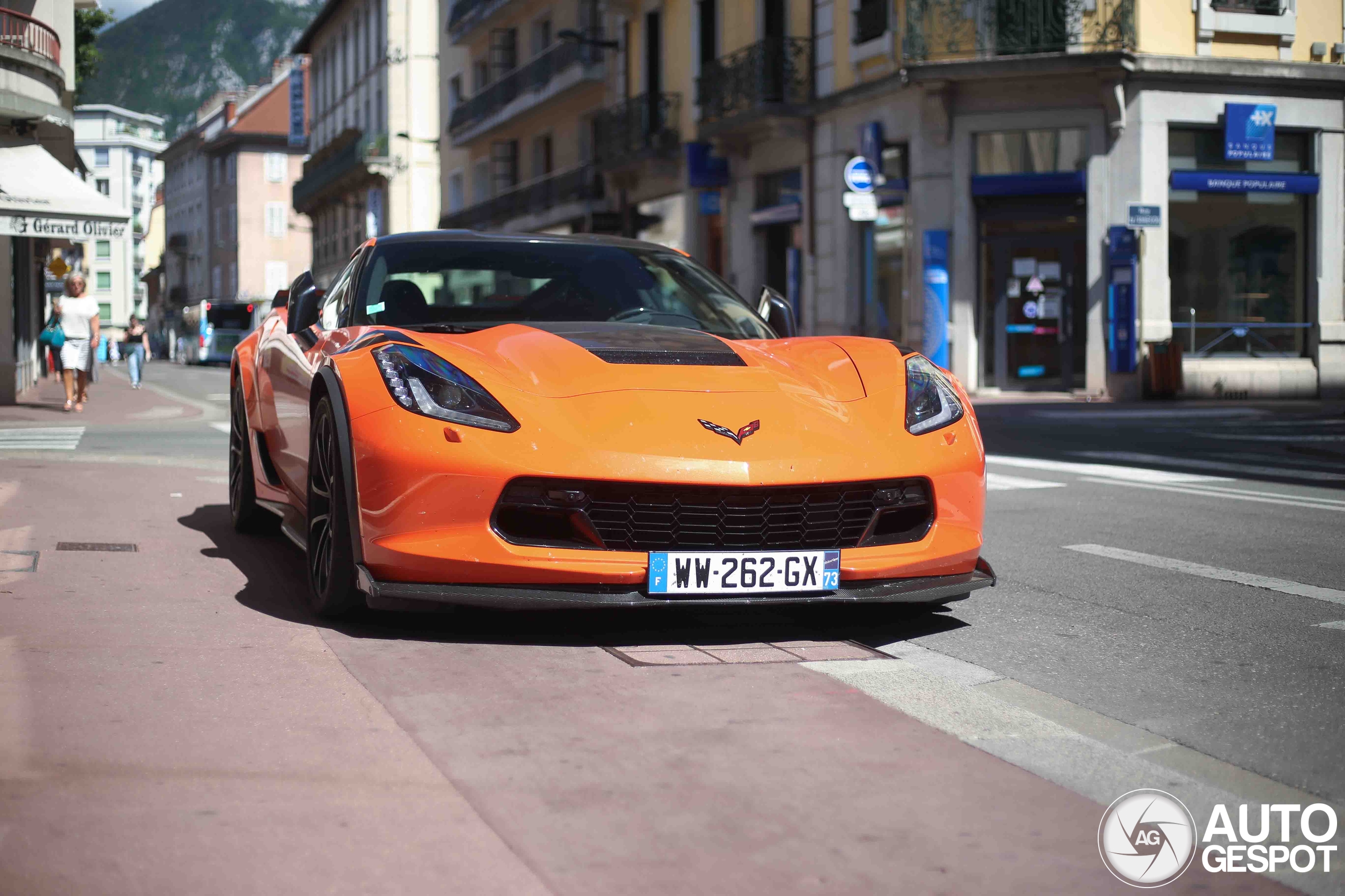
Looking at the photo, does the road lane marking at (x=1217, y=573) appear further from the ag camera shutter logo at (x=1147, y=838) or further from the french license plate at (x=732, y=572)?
the ag camera shutter logo at (x=1147, y=838)

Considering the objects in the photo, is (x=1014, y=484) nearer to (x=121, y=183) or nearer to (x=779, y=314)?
(x=779, y=314)

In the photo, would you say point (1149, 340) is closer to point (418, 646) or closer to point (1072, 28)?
point (1072, 28)

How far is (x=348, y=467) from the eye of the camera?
14.8 feet

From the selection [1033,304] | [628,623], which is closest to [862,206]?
[1033,304]

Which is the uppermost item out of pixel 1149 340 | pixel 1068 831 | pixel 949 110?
pixel 949 110

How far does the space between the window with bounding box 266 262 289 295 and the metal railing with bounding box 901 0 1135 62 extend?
230 ft

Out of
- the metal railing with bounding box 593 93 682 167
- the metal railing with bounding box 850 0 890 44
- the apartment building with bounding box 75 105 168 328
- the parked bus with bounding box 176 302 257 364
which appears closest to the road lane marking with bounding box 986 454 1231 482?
the metal railing with bounding box 850 0 890 44

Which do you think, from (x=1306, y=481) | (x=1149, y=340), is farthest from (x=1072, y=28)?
(x=1306, y=481)

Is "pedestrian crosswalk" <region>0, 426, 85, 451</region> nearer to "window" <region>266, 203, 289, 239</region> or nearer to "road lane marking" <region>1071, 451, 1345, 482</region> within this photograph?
"road lane marking" <region>1071, 451, 1345, 482</region>

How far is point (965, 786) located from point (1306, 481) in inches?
316

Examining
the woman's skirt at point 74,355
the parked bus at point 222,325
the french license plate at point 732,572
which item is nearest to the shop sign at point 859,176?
the woman's skirt at point 74,355

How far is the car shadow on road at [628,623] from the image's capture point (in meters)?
4.56

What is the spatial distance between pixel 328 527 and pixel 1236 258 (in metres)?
21.8

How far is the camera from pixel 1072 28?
22969mm
